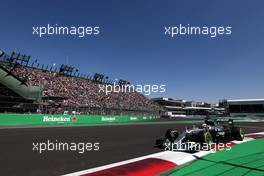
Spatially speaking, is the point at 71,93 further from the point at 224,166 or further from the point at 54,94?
the point at 224,166

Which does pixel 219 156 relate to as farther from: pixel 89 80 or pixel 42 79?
pixel 89 80

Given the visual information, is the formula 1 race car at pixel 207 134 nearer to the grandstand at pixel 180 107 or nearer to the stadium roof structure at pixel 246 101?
the stadium roof structure at pixel 246 101

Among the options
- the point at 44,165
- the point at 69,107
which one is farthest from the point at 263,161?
the point at 69,107

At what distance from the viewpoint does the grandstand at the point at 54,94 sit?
31.0 m

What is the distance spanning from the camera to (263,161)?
7750mm

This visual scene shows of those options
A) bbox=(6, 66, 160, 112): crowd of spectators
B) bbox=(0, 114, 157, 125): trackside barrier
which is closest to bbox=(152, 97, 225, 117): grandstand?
bbox=(6, 66, 160, 112): crowd of spectators

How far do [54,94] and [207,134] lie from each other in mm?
31155

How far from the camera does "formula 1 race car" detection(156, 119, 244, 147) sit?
1030 cm

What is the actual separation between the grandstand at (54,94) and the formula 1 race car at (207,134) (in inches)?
794

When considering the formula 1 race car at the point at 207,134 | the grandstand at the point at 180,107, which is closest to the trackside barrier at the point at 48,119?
the formula 1 race car at the point at 207,134

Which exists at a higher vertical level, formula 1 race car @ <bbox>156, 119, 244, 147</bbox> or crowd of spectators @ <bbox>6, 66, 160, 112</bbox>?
crowd of spectators @ <bbox>6, 66, 160, 112</bbox>

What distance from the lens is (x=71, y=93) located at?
42.9 metres

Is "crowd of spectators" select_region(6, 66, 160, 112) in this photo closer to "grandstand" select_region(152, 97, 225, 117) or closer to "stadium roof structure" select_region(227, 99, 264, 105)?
"stadium roof structure" select_region(227, 99, 264, 105)

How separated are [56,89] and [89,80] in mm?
15784
